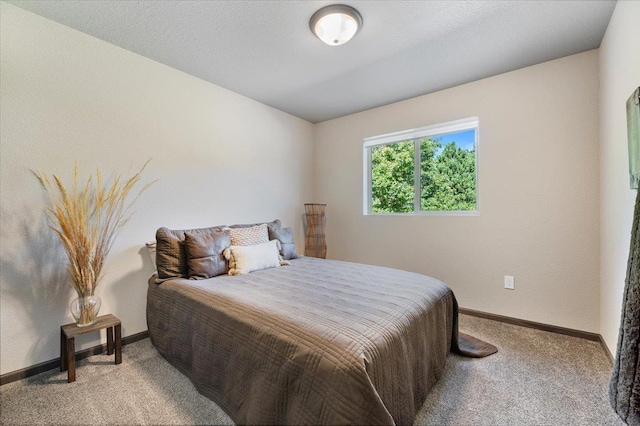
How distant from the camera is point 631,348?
94 centimetres

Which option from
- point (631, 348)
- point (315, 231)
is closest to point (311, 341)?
point (631, 348)

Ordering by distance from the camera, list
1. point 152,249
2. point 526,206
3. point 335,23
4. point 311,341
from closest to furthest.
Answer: point 311,341, point 335,23, point 152,249, point 526,206

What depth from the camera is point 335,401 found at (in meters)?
0.99

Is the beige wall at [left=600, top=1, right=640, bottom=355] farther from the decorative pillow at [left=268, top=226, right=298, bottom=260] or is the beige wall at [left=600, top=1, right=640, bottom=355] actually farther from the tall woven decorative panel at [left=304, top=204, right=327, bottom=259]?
the tall woven decorative panel at [left=304, top=204, right=327, bottom=259]

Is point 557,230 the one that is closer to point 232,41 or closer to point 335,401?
point 335,401

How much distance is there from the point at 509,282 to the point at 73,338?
343cm

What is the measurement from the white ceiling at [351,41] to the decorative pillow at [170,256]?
1524mm

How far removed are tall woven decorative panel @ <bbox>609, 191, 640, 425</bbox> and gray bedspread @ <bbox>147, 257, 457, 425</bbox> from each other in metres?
0.74

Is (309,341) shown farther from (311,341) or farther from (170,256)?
(170,256)

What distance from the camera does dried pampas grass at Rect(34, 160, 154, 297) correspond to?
182 cm

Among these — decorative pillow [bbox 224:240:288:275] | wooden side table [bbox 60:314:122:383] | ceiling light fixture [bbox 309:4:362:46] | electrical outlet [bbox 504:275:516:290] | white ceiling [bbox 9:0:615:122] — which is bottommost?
wooden side table [bbox 60:314:122:383]

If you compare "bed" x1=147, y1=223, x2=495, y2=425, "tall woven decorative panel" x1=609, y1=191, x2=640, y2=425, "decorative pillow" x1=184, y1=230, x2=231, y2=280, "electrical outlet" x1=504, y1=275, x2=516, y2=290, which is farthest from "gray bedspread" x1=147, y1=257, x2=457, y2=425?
"electrical outlet" x1=504, y1=275, x2=516, y2=290

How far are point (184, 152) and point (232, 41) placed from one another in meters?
1.11

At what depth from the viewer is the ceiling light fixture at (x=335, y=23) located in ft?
5.74
